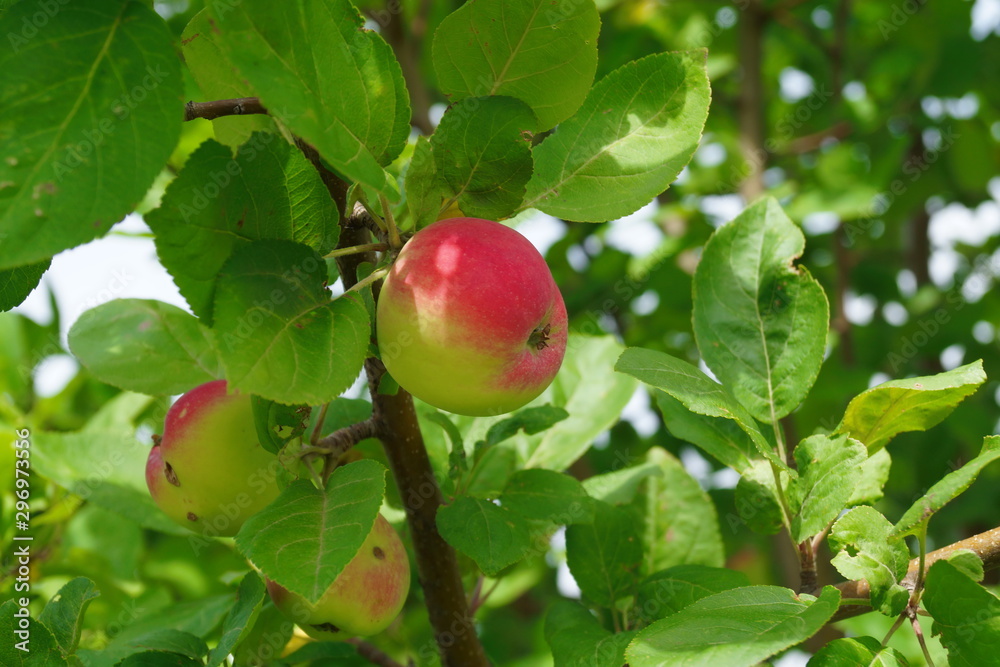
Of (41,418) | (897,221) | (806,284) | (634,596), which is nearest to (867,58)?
(897,221)

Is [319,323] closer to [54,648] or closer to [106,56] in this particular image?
[106,56]

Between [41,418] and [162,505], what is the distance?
1.21m

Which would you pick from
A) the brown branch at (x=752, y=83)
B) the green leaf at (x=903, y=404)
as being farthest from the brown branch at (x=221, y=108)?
the brown branch at (x=752, y=83)

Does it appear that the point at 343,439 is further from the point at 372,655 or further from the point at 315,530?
the point at 372,655

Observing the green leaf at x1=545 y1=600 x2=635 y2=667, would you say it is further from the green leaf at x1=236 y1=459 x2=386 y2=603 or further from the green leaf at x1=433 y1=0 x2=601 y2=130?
the green leaf at x1=433 y1=0 x2=601 y2=130

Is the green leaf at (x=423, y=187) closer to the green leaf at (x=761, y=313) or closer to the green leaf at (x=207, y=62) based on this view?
the green leaf at (x=207, y=62)

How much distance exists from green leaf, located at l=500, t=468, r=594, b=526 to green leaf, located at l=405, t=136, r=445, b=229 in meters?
0.40

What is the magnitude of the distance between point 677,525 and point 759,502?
0.91ft

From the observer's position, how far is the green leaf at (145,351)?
1208 millimetres

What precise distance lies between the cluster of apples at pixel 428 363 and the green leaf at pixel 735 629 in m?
0.27

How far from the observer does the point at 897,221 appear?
10.9 ft

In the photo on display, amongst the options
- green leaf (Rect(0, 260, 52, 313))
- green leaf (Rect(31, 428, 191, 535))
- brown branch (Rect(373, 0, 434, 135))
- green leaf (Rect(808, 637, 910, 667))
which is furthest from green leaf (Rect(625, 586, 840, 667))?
brown branch (Rect(373, 0, 434, 135))

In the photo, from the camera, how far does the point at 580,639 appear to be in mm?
1048

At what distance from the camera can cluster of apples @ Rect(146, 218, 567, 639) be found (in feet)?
2.73
